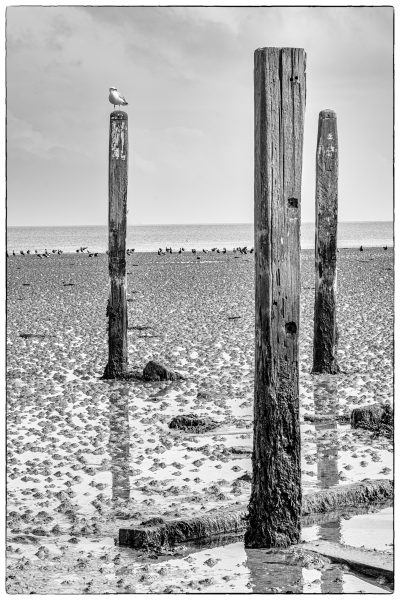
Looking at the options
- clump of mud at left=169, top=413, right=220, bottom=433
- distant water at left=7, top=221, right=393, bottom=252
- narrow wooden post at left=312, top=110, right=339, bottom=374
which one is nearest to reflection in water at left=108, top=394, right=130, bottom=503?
clump of mud at left=169, top=413, right=220, bottom=433

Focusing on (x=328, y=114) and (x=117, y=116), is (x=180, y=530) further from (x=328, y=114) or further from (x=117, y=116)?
(x=328, y=114)

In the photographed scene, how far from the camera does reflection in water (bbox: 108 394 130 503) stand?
8.91 meters

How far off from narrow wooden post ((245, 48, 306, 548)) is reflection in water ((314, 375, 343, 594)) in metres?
0.50

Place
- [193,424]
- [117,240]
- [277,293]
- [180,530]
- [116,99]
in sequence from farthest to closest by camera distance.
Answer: [116,99], [117,240], [193,424], [180,530], [277,293]

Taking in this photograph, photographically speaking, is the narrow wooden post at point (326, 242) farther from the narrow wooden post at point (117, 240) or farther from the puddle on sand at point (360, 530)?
→ the puddle on sand at point (360, 530)

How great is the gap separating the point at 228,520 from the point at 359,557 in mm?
1033

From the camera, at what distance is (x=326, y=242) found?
14.5 meters

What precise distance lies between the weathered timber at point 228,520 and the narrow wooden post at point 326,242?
647 cm

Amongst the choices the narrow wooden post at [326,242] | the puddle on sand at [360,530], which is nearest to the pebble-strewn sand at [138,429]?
the narrow wooden post at [326,242]

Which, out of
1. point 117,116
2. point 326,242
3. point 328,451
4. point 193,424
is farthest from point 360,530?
point 117,116

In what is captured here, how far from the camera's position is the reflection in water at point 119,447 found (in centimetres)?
891

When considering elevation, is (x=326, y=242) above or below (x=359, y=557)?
above

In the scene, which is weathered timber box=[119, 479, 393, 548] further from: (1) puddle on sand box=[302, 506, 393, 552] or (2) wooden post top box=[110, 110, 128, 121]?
(2) wooden post top box=[110, 110, 128, 121]
